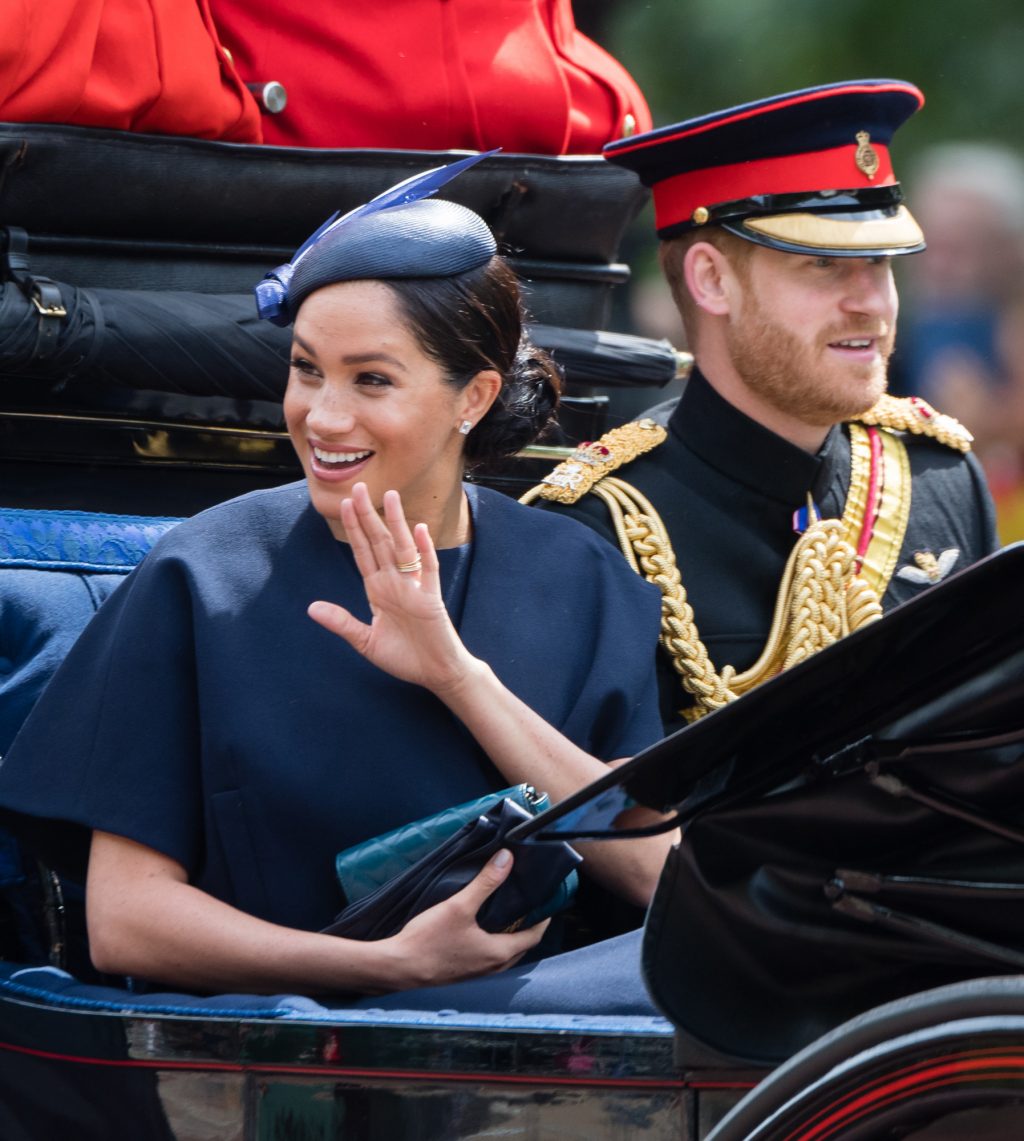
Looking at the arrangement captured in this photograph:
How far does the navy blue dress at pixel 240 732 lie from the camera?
233cm

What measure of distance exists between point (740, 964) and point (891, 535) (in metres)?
1.42

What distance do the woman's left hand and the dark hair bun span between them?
0.35m

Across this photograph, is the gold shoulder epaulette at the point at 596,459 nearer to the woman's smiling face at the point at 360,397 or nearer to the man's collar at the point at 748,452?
the man's collar at the point at 748,452

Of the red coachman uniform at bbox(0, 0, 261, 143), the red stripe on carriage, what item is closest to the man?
the red coachman uniform at bbox(0, 0, 261, 143)

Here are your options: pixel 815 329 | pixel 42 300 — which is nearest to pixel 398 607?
pixel 42 300

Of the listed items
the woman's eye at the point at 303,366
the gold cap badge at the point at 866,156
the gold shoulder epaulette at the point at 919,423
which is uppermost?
the gold cap badge at the point at 866,156

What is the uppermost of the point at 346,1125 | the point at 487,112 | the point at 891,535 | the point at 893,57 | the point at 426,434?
the point at 893,57

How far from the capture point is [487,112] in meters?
3.21

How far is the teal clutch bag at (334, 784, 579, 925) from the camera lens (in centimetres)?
229

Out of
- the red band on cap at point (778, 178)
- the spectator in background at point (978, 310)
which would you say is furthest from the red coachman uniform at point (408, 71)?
the spectator in background at point (978, 310)

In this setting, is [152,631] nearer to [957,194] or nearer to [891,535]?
[891,535]

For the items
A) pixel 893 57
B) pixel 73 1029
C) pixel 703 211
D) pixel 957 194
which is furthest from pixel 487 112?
pixel 893 57

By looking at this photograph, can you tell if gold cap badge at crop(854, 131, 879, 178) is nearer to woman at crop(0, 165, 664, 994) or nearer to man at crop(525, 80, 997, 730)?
man at crop(525, 80, 997, 730)

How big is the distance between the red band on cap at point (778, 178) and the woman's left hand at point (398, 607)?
1013 mm
